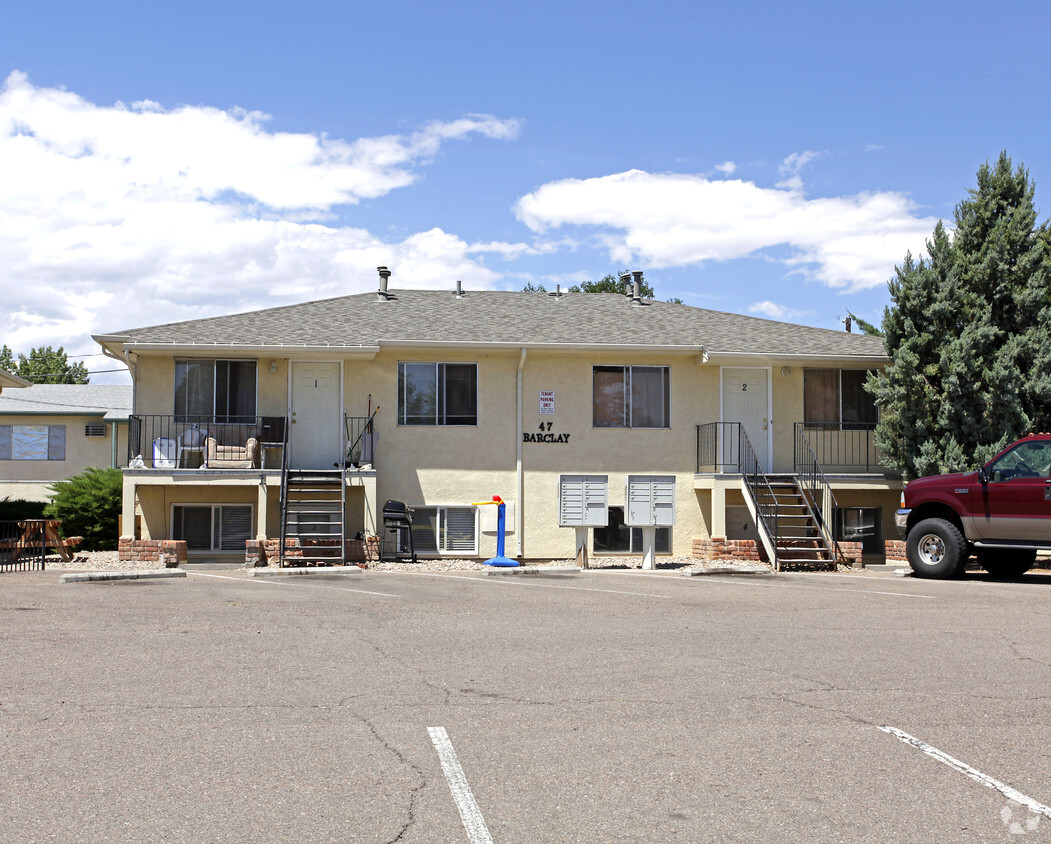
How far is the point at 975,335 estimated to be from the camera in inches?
722

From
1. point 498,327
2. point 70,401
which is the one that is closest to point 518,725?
point 498,327

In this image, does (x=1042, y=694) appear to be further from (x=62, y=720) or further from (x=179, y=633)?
(x=179, y=633)

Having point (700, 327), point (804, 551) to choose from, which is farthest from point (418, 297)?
point (804, 551)

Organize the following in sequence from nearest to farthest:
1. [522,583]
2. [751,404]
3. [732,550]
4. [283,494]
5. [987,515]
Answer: [522,583]
[987,515]
[283,494]
[732,550]
[751,404]

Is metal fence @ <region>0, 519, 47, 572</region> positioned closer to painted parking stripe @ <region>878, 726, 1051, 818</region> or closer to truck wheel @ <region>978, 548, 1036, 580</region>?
painted parking stripe @ <region>878, 726, 1051, 818</region>

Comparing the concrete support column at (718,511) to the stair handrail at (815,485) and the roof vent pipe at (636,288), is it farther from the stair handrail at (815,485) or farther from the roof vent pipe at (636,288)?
the roof vent pipe at (636,288)

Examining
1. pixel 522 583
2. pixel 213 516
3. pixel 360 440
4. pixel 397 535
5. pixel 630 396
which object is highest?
pixel 630 396

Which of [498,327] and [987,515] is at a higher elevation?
[498,327]

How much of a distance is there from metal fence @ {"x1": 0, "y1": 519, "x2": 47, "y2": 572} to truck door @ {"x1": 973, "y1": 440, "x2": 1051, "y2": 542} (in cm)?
1506

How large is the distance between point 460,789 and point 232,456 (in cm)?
1581

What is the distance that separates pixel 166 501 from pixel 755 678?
1570 cm

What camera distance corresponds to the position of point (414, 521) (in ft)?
67.5

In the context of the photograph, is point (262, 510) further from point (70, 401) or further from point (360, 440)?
point (70, 401)

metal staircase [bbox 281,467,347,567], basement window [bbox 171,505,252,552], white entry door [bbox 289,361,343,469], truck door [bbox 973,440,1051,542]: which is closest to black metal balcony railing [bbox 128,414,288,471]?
white entry door [bbox 289,361,343,469]
